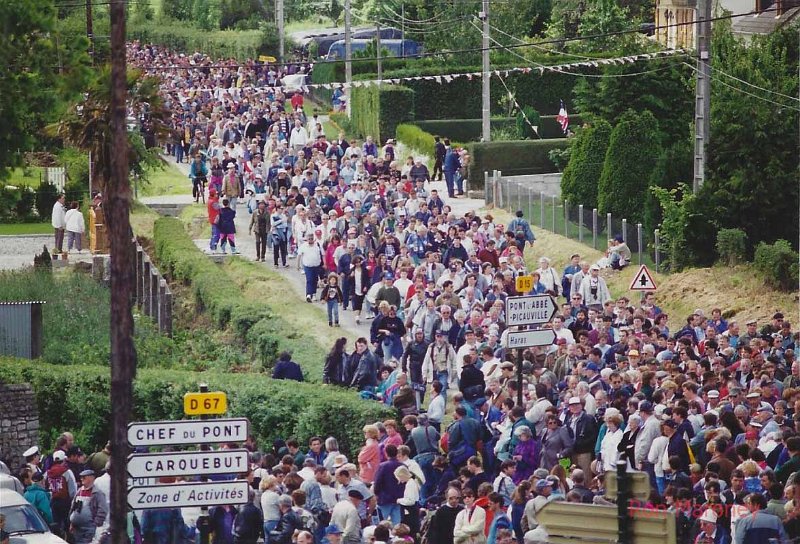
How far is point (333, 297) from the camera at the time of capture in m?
35.8

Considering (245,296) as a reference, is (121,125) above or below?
above

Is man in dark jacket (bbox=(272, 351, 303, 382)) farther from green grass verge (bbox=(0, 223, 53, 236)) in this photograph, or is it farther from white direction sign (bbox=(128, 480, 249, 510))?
green grass verge (bbox=(0, 223, 53, 236))

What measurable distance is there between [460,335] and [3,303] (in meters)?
9.04

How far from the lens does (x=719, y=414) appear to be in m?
22.4

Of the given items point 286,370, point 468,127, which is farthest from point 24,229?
point 286,370

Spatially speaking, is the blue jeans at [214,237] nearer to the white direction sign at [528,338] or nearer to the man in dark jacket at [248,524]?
the white direction sign at [528,338]

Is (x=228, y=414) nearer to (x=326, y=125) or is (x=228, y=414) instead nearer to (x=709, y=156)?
(x=709, y=156)

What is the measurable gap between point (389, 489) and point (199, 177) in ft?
103

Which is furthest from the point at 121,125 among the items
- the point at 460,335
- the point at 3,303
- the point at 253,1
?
the point at 253,1

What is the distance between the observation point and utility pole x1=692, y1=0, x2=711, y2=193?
3884 cm

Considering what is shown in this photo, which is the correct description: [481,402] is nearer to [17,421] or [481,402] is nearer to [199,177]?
[17,421]

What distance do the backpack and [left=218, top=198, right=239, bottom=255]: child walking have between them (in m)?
20.5

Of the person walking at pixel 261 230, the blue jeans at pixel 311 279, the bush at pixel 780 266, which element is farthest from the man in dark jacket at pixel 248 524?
the person walking at pixel 261 230

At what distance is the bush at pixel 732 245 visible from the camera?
1545 inches
